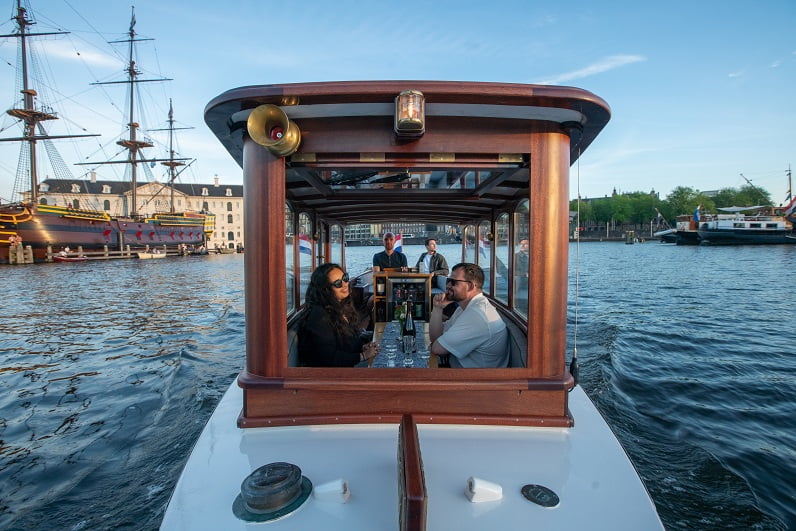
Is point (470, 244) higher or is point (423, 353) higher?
point (470, 244)

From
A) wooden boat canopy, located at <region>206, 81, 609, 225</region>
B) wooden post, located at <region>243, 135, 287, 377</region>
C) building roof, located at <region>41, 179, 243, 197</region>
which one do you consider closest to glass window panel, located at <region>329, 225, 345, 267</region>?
wooden boat canopy, located at <region>206, 81, 609, 225</region>

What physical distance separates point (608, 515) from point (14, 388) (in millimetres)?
9010

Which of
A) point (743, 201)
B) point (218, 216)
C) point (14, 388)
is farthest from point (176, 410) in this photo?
point (743, 201)

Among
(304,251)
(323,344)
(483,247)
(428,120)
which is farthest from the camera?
(483,247)

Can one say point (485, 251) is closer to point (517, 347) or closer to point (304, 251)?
point (304, 251)

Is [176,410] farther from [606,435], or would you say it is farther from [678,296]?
[678,296]

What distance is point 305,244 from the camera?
5.77 m

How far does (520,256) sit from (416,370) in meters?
2.36

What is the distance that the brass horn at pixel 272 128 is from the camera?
2154 millimetres

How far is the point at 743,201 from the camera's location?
3361 inches

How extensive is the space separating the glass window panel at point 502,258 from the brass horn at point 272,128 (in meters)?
3.37

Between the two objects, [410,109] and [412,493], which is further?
[410,109]

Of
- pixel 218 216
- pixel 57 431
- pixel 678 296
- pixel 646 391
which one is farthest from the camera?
pixel 218 216

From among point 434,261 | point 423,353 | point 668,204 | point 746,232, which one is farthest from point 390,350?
point 668,204
